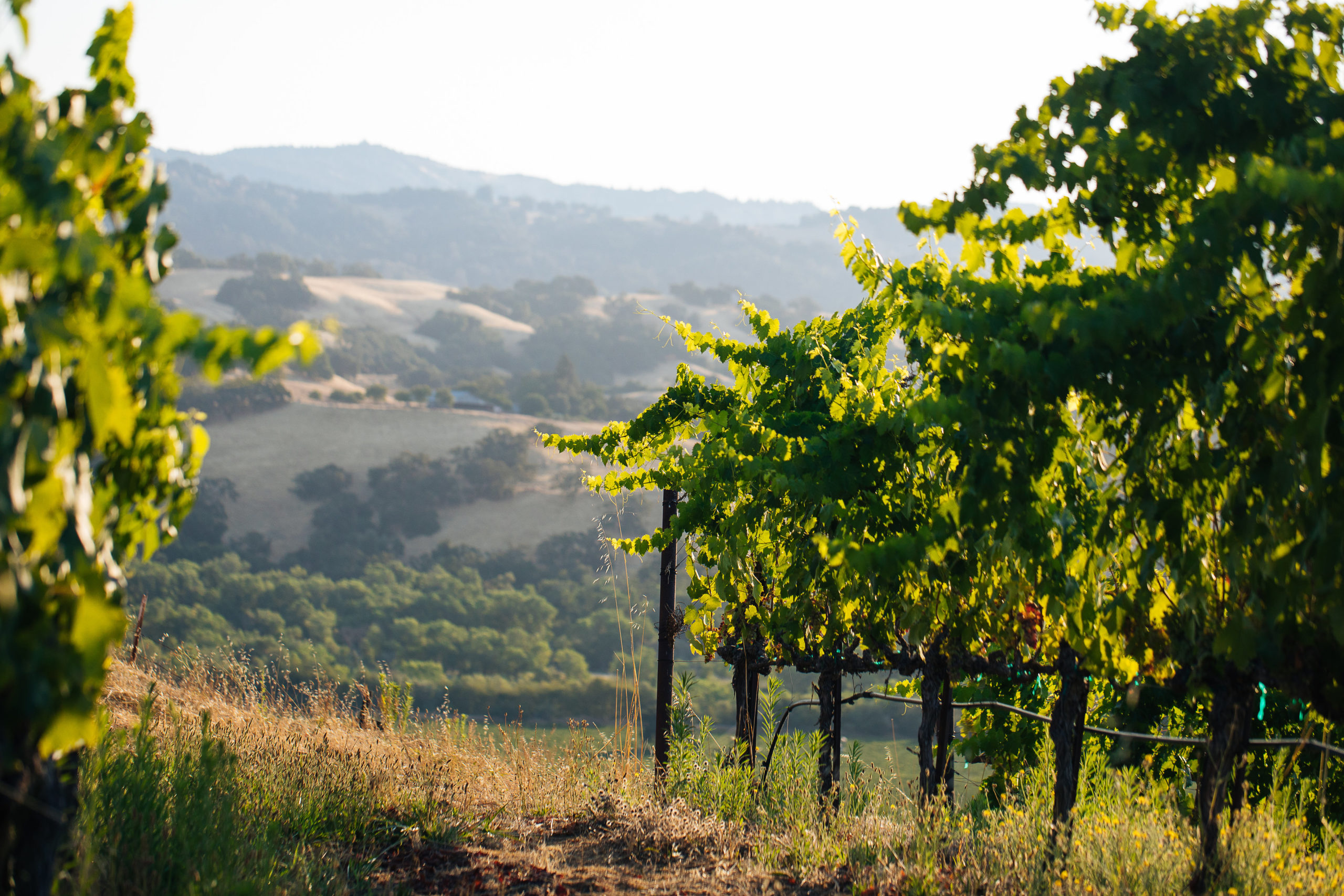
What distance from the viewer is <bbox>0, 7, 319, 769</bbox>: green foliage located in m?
1.58

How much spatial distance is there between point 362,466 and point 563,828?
58.6m

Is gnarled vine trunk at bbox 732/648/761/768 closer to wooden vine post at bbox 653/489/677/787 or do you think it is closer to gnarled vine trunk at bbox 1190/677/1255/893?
wooden vine post at bbox 653/489/677/787

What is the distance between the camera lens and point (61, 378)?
1.68 metres

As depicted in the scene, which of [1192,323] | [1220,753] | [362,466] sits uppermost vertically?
[1192,323]

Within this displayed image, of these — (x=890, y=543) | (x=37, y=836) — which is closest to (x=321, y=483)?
(x=890, y=543)

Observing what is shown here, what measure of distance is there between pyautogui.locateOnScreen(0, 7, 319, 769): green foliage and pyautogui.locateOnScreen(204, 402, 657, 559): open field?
53022 mm

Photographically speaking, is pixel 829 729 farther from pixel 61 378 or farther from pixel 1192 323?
pixel 61 378

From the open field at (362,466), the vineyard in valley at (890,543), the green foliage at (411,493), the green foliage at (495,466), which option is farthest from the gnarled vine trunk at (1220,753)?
the green foliage at (495,466)

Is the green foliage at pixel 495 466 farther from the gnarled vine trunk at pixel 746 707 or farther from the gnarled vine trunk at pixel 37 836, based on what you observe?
the gnarled vine trunk at pixel 37 836

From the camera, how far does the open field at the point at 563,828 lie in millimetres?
3598

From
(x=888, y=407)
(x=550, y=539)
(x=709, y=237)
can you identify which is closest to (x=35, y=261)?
(x=888, y=407)

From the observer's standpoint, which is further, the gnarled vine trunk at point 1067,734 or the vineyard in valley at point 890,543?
the gnarled vine trunk at point 1067,734

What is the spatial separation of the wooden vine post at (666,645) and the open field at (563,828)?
0.25m

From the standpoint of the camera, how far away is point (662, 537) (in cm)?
575
